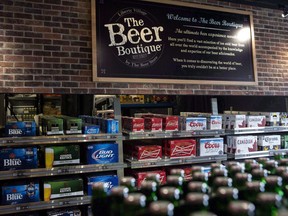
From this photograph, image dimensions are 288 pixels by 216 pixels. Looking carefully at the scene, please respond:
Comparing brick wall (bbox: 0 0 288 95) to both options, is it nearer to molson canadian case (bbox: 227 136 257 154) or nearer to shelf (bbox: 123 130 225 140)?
shelf (bbox: 123 130 225 140)

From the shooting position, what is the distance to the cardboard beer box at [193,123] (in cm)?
396

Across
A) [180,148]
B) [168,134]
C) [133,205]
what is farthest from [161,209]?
[180,148]

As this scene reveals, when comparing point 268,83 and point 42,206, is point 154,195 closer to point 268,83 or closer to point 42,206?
point 42,206

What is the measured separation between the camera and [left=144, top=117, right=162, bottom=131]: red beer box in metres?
3.73

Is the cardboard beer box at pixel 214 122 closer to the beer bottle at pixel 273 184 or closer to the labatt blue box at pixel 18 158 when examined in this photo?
the labatt blue box at pixel 18 158

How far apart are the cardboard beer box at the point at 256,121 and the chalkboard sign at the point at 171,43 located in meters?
0.55

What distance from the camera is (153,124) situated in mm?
3734

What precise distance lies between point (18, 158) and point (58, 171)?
0.43m

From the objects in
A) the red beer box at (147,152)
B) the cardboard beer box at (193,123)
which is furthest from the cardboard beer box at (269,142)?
the red beer box at (147,152)

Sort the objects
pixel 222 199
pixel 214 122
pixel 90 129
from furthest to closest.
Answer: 1. pixel 214 122
2. pixel 90 129
3. pixel 222 199

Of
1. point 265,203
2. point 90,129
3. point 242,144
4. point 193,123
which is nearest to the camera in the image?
point 265,203

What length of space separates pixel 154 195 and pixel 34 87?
2.30 meters

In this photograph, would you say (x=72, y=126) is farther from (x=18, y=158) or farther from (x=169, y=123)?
(x=169, y=123)

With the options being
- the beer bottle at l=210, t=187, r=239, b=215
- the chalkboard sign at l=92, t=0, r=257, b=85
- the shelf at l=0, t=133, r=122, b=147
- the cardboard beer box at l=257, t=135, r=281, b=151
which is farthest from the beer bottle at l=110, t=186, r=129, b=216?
the cardboard beer box at l=257, t=135, r=281, b=151
